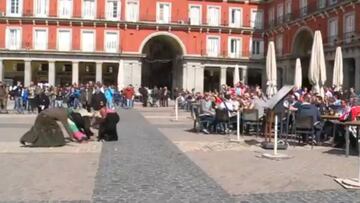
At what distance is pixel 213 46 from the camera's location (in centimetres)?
6066

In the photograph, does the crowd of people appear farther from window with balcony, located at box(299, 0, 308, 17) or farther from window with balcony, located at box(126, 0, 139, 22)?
window with balcony, located at box(126, 0, 139, 22)

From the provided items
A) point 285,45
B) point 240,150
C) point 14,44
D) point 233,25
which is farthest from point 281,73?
point 240,150

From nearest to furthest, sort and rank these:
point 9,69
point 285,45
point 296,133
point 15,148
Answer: point 15,148 < point 296,133 < point 285,45 < point 9,69

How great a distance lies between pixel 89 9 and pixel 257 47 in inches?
757

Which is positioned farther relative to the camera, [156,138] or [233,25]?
[233,25]

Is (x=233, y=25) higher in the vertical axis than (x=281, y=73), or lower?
higher

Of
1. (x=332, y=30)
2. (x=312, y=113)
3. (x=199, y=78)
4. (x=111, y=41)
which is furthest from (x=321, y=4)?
(x=312, y=113)

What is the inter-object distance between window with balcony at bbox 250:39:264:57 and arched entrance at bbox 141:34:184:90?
→ 841cm

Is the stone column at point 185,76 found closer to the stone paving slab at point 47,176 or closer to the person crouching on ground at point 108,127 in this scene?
the person crouching on ground at point 108,127

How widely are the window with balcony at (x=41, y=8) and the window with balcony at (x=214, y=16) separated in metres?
17.5

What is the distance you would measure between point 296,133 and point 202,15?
45.6 meters

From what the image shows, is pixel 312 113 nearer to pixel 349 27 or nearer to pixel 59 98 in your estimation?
pixel 59 98

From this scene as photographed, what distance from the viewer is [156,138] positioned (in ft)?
54.6

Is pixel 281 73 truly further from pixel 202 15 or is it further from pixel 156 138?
pixel 156 138
